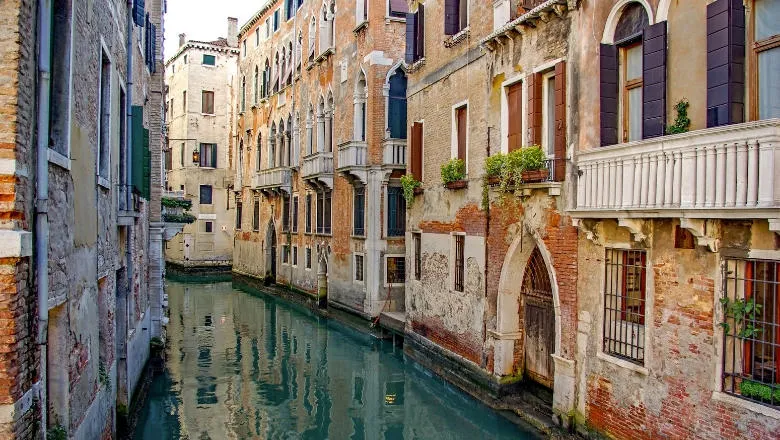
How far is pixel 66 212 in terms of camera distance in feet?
19.4

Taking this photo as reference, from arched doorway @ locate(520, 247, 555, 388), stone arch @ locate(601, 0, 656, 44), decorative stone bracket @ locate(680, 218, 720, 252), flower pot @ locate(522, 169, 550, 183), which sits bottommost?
arched doorway @ locate(520, 247, 555, 388)

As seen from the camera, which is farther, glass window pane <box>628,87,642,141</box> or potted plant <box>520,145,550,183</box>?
potted plant <box>520,145,550,183</box>

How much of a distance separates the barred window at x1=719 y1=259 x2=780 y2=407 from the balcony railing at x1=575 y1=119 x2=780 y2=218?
757 mm

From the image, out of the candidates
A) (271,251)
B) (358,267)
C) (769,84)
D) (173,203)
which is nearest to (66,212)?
(769,84)

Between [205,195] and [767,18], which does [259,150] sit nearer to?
[205,195]

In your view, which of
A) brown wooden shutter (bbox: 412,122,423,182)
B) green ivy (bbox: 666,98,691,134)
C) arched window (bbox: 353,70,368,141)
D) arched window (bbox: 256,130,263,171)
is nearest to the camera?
green ivy (bbox: 666,98,691,134)

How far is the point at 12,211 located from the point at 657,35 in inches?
266

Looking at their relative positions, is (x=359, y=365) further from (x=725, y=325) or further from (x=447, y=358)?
(x=725, y=325)

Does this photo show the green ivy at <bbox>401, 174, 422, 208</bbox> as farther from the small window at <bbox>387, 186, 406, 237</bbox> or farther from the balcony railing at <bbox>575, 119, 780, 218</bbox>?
the balcony railing at <bbox>575, 119, 780, 218</bbox>

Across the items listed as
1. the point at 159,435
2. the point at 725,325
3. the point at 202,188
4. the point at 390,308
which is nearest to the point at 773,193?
the point at 725,325

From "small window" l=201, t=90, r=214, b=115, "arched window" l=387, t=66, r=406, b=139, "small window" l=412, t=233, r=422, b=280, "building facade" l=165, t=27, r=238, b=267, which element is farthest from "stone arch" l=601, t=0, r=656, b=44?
"small window" l=201, t=90, r=214, b=115

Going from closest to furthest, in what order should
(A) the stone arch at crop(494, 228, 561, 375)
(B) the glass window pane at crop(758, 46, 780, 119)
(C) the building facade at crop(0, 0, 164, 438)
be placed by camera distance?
(C) the building facade at crop(0, 0, 164, 438) → (B) the glass window pane at crop(758, 46, 780, 119) → (A) the stone arch at crop(494, 228, 561, 375)

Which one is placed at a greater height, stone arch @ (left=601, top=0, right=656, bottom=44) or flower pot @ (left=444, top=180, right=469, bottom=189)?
stone arch @ (left=601, top=0, right=656, bottom=44)

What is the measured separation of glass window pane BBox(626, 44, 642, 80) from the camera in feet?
27.5
